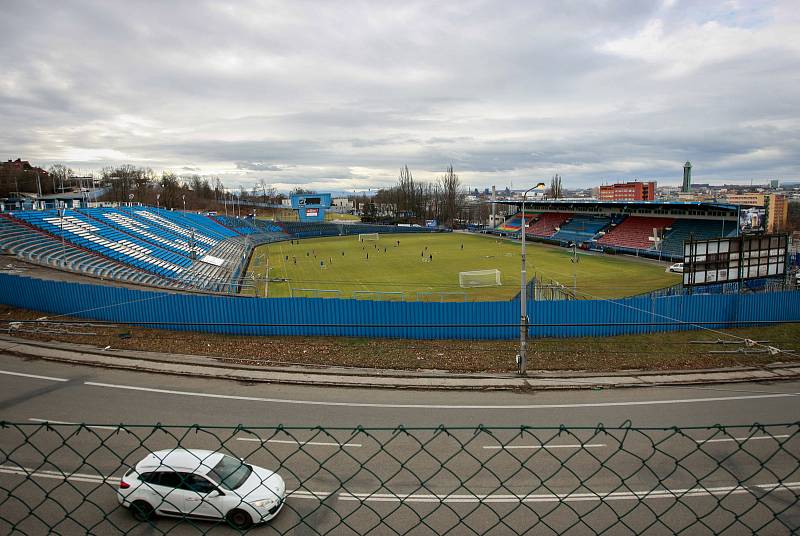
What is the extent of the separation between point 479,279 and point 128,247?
31.9m

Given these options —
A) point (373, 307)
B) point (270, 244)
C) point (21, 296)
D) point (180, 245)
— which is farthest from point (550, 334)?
point (270, 244)

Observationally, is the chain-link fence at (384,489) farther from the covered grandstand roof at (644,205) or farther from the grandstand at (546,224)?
the grandstand at (546,224)

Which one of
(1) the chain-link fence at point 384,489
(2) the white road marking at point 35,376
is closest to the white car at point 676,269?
(1) the chain-link fence at point 384,489

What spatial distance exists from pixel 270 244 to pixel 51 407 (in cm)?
7382

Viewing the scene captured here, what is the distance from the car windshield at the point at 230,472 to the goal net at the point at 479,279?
34.7 metres

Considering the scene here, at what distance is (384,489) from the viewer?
31.4ft

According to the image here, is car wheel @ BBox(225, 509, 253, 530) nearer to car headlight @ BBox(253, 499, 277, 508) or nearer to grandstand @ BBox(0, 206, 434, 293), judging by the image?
car headlight @ BBox(253, 499, 277, 508)

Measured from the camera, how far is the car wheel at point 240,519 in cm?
809

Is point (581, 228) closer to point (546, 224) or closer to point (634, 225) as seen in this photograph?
point (634, 225)

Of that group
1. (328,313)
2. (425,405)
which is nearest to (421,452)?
(425,405)

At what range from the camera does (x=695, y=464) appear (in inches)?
400

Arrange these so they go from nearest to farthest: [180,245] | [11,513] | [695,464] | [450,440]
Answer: [11,513], [695,464], [450,440], [180,245]

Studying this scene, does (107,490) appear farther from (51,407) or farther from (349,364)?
(349,364)

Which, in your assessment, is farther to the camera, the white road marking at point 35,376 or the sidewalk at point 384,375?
the sidewalk at point 384,375
